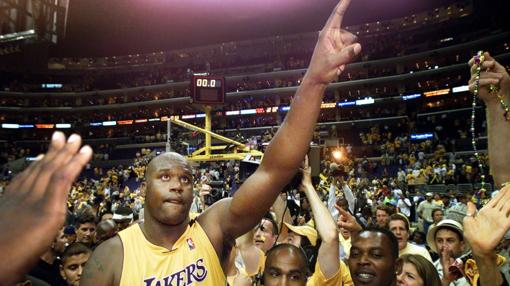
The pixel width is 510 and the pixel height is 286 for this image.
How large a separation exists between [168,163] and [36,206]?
1395 millimetres

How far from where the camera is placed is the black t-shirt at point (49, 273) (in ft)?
11.6

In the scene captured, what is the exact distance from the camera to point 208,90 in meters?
9.84

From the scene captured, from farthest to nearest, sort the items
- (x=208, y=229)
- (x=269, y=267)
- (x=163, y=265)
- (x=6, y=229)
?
1. (x=269, y=267)
2. (x=208, y=229)
3. (x=163, y=265)
4. (x=6, y=229)

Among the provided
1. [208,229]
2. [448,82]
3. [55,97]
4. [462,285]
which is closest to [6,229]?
[208,229]

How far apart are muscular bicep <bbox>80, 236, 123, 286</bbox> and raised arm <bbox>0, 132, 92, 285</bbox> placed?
1.23 metres

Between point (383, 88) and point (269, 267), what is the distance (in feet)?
115

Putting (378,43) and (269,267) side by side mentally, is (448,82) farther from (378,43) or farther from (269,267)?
(269,267)

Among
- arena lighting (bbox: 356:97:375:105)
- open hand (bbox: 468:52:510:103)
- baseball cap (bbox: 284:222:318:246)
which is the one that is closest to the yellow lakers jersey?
open hand (bbox: 468:52:510:103)

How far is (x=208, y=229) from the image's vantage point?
236 cm

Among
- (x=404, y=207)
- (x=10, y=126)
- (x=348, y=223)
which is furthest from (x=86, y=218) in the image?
(x=10, y=126)

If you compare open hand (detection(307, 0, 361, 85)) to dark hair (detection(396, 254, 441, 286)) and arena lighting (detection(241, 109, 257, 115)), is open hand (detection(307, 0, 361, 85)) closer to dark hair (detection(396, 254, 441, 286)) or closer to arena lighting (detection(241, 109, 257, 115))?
Answer: dark hair (detection(396, 254, 441, 286))

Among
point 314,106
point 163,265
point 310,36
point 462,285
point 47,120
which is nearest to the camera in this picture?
point 314,106

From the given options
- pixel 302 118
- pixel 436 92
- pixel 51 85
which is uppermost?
pixel 51 85

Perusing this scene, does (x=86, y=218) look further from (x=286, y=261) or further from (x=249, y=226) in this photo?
(x=249, y=226)
